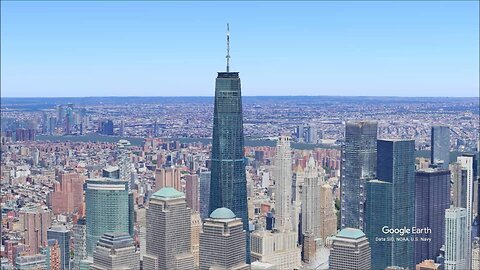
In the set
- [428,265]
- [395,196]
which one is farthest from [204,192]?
[428,265]

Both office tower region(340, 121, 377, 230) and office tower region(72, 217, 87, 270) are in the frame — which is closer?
office tower region(72, 217, 87, 270)

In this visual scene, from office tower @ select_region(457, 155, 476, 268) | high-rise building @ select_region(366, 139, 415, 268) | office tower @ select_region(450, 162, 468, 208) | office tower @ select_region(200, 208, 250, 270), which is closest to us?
office tower @ select_region(200, 208, 250, 270)

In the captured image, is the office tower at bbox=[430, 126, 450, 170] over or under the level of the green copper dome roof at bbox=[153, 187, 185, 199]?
over

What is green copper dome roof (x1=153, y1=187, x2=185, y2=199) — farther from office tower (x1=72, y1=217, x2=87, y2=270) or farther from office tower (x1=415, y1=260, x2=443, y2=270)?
office tower (x1=415, y1=260, x2=443, y2=270)

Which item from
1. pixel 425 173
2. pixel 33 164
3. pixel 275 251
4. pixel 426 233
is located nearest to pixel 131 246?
pixel 275 251

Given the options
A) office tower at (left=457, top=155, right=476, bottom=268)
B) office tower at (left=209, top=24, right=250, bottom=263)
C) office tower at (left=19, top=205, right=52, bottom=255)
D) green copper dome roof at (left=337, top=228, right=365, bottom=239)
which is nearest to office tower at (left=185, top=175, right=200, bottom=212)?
office tower at (left=209, top=24, right=250, bottom=263)

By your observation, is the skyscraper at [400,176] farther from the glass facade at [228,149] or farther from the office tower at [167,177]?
the office tower at [167,177]
